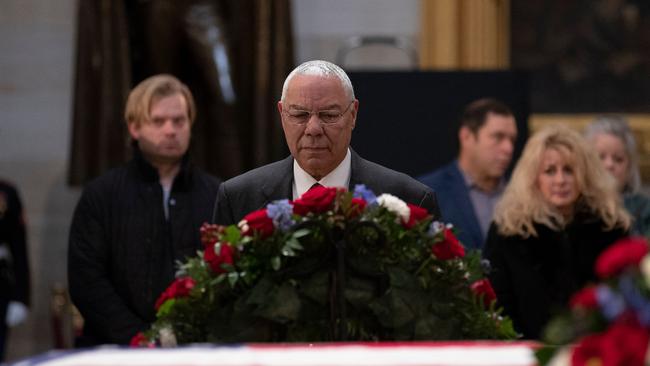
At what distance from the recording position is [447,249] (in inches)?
150

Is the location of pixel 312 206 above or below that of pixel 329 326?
above

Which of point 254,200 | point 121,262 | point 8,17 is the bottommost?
point 121,262

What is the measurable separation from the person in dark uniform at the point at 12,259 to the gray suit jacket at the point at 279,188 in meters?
3.74

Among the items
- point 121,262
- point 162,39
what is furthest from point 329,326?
point 162,39

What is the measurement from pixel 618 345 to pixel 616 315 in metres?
0.04

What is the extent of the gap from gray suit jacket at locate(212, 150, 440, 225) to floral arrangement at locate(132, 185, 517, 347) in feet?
2.68

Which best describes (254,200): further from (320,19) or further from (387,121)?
(320,19)

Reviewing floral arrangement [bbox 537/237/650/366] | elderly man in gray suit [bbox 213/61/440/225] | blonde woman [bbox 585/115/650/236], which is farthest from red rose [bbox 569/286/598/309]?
blonde woman [bbox 585/115/650/236]

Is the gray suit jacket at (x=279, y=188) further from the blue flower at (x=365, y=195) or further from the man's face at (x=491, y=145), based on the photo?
the man's face at (x=491, y=145)

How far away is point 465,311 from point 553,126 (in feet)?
9.87

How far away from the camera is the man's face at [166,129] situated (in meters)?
6.37

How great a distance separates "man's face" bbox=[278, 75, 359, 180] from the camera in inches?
183

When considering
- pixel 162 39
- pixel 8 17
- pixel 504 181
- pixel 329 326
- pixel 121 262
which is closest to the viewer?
pixel 329 326

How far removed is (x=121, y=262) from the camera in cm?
624
